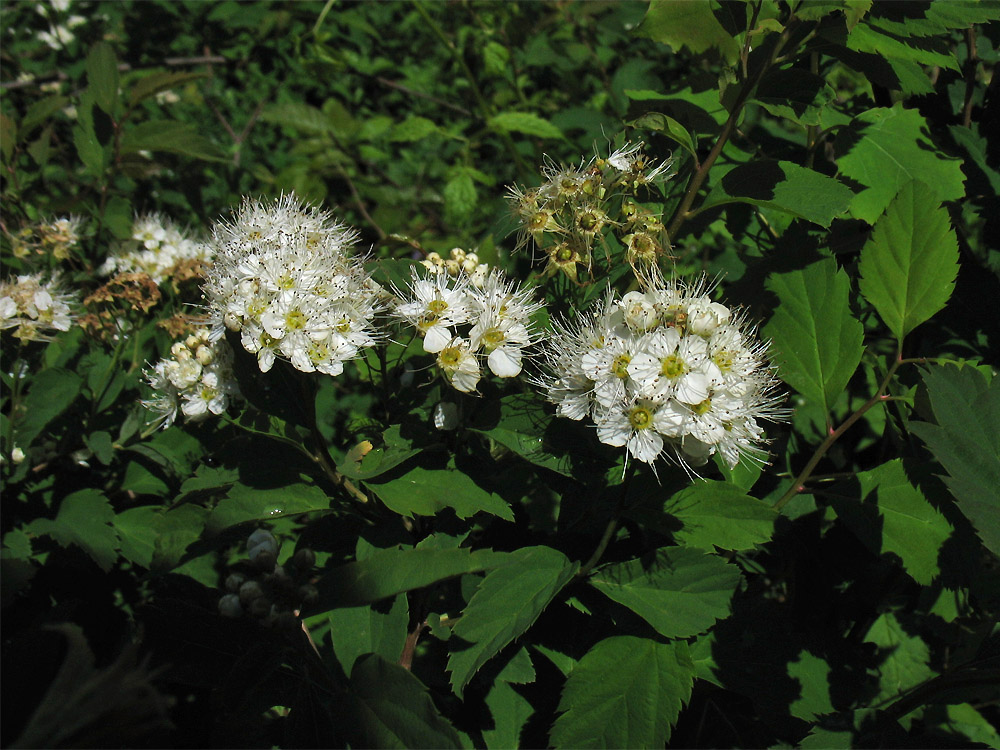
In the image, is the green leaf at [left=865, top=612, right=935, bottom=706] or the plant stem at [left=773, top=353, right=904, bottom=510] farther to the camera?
the green leaf at [left=865, top=612, right=935, bottom=706]

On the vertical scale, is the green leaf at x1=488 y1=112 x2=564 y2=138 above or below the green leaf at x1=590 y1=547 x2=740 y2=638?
above

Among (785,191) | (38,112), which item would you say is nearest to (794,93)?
(785,191)

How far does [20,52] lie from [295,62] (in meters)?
1.62

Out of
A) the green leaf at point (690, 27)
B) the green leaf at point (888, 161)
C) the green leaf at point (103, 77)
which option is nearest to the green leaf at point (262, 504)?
the green leaf at point (690, 27)

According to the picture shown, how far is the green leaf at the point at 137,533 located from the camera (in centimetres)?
185

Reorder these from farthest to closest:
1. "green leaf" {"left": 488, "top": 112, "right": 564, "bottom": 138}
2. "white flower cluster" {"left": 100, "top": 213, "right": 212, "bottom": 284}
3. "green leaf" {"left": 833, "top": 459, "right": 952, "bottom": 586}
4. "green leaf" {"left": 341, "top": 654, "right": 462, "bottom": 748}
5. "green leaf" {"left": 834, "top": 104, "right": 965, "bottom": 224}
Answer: "green leaf" {"left": 488, "top": 112, "right": 564, "bottom": 138} < "white flower cluster" {"left": 100, "top": 213, "right": 212, "bottom": 284} < "green leaf" {"left": 834, "top": 104, "right": 965, "bottom": 224} < "green leaf" {"left": 833, "top": 459, "right": 952, "bottom": 586} < "green leaf" {"left": 341, "top": 654, "right": 462, "bottom": 748}

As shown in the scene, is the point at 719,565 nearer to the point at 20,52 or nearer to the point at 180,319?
the point at 180,319

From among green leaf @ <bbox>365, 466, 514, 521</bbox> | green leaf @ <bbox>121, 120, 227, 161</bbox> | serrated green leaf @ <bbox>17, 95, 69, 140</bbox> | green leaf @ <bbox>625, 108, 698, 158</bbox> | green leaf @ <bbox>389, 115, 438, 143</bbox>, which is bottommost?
green leaf @ <bbox>365, 466, 514, 521</bbox>

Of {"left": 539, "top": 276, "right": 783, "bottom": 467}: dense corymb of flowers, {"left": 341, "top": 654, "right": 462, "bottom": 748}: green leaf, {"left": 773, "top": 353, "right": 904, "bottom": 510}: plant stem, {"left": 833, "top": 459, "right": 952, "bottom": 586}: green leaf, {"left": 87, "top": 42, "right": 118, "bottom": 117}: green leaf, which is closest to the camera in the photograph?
{"left": 341, "top": 654, "right": 462, "bottom": 748}: green leaf

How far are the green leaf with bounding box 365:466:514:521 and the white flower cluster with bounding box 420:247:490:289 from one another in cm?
39

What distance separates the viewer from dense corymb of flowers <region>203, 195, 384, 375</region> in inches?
54.7

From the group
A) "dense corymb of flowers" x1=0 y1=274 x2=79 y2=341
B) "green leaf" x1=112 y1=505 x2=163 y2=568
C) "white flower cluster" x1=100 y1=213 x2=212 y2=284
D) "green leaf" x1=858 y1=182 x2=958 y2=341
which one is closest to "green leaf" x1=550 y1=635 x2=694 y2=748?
"green leaf" x1=858 y1=182 x2=958 y2=341

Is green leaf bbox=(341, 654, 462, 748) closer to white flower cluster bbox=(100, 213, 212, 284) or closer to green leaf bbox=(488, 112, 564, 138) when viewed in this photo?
white flower cluster bbox=(100, 213, 212, 284)

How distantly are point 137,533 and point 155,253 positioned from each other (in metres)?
0.86
